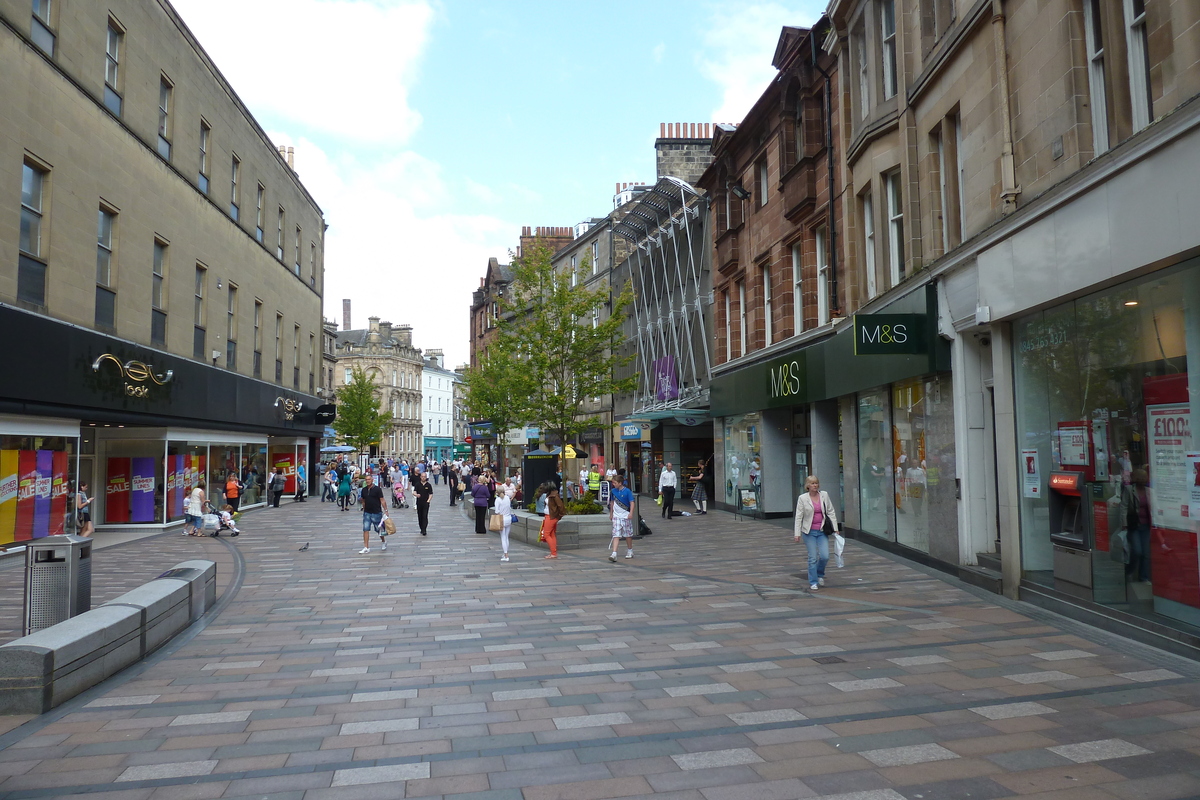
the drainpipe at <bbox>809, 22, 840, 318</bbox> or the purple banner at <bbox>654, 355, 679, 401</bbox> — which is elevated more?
the drainpipe at <bbox>809, 22, 840, 318</bbox>

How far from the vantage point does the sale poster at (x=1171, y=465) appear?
7.48 m

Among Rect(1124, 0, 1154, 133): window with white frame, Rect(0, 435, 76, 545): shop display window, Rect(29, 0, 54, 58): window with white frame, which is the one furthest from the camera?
Rect(29, 0, 54, 58): window with white frame

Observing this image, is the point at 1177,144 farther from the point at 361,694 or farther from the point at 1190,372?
the point at 361,694

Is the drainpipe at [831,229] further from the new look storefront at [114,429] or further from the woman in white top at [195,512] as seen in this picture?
the woman in white top at [195,512]

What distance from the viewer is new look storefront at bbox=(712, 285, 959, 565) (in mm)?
12820

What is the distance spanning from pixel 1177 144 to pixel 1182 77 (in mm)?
655

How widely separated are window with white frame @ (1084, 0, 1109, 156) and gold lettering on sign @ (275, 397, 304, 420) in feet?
99.7

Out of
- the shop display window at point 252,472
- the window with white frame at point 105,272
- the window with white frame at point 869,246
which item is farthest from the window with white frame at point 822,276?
the shop display window at point 252,472

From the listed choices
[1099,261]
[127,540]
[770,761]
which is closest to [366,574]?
[127,540]

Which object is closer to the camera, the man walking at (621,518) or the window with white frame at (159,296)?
the man walking at (621,518)

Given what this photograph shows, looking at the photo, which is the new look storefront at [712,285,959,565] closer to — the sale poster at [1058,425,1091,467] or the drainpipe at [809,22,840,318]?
the drainpipe at [809,22,840,318]

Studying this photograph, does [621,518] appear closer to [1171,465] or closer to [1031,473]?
[1031,473]

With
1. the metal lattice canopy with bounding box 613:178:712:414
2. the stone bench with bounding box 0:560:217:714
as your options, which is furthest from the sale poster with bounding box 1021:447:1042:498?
the metal lattice canopy with bounding box 613:178:712:414

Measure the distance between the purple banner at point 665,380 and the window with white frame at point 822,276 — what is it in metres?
12.8
